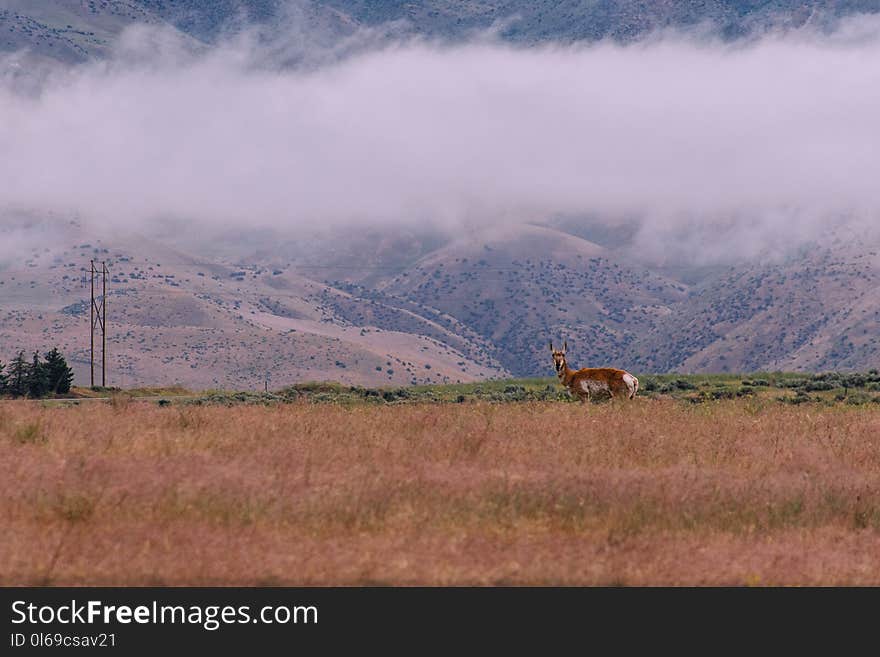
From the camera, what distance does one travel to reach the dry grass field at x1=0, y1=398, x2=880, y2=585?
13562mm

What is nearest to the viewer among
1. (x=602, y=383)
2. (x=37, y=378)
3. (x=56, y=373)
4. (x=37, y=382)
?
(x=602, y=383)

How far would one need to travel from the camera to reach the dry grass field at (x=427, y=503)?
13562 millimetres

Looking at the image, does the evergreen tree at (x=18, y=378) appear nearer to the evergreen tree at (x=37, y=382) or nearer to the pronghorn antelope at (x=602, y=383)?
the evergreen tree at (x=37, y=382)

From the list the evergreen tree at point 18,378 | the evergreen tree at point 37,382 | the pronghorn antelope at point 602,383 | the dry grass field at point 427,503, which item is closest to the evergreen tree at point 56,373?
the evergreen tree at point 37,382

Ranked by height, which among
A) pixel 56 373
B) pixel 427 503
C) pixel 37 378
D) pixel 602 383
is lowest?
pixel 427 503

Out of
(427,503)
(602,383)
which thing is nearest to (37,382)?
(602,383)

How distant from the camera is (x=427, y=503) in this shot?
16172 mm

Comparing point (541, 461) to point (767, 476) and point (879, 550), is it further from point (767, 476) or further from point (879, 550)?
point (879, 550)

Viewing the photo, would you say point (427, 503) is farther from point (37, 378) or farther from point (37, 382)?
point (37, 378)

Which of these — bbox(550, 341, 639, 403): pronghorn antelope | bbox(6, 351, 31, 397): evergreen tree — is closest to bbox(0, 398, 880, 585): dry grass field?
bbox(550, 341, 639, 403): pronghorn antelope
